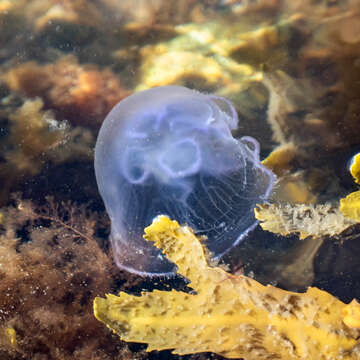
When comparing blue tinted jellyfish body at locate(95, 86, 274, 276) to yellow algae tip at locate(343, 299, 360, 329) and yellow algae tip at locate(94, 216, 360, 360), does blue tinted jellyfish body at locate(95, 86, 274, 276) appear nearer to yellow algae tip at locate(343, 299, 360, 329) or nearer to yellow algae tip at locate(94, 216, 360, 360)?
yellow algae tip at locate(94, 216, 360, 360)

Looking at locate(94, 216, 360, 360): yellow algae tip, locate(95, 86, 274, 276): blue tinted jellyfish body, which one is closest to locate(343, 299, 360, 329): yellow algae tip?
locate(94, 216, 360, 360): yellow algae tip

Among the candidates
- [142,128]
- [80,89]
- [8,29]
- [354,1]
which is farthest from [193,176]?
[8,29]

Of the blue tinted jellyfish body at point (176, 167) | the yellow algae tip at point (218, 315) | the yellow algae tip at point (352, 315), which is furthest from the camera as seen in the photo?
the blue tinted jellyfish body at point (176, 167)

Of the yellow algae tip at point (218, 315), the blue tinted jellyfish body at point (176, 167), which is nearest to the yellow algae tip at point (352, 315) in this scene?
the yellow algae tip at point (218, 315)

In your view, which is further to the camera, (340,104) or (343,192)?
(343,192)

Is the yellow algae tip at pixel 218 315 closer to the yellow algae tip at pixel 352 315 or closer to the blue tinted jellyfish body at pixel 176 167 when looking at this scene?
the yellow algae tip at pixel 352 315

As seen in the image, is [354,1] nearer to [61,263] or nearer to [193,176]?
[193,176]

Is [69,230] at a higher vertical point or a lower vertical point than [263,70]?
lower
